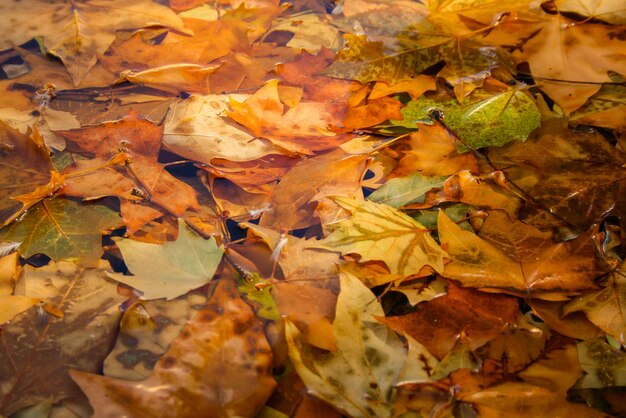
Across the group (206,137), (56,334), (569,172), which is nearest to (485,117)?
(569,172)

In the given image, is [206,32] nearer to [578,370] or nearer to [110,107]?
[110,107]

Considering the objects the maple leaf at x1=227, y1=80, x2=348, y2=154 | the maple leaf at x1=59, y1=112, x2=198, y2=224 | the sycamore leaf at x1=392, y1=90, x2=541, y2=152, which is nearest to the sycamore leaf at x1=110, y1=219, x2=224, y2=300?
the maple leaf at x1=59, y1=112, x2=198, y2=224

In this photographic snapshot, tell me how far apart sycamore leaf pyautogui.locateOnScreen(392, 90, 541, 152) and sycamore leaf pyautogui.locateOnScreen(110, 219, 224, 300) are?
0.63 metres

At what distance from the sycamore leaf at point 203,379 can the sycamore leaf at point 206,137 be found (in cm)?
47

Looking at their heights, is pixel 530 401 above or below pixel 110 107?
below

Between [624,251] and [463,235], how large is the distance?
0.35 metres

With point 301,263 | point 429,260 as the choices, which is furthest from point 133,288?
point 429,260

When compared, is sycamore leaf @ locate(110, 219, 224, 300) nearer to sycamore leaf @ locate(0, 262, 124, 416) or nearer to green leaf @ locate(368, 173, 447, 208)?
sycamore leaf @ locate(0, 262, 124, 416)

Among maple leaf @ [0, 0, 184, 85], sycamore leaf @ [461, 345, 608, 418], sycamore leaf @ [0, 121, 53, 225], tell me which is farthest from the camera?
maple leaf @ [0, 0, 184, 85]

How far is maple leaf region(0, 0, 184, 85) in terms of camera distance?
5.43ft

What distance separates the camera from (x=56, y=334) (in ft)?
3.43

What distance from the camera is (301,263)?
116 cm

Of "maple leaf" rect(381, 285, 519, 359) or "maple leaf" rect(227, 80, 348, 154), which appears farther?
"maple leaf" rect(227, 80, 348, 154)

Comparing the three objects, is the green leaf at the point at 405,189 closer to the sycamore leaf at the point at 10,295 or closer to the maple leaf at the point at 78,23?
the sycamore leaf at the point at 10,295
